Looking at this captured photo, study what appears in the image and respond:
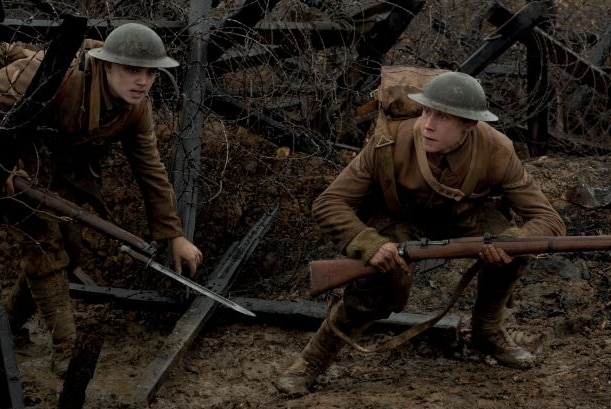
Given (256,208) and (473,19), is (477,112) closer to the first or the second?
(256,208)

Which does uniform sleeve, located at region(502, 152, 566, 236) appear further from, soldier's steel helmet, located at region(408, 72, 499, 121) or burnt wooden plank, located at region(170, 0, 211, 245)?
burnt wooden plank, located at region(170, 0, 211, 245)

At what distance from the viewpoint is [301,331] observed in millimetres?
5984

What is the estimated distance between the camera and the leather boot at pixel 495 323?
4922 millimetres

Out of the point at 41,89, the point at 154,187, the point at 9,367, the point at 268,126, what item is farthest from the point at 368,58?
the point at 9,367

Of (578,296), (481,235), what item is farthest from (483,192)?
(578,296)

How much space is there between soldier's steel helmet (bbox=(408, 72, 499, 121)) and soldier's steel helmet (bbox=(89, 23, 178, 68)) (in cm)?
136

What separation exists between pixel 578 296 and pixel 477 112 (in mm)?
1995

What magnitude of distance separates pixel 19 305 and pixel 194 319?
1093 mm

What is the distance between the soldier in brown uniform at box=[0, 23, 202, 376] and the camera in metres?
4.80

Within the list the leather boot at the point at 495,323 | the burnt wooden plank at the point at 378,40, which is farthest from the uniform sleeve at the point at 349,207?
the burnt wooden plank at the point at 378,40

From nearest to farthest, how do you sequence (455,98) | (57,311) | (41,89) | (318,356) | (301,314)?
1. (41,89)
2. (455,98)
3. (318,356)
4. (57,311)
5. (301,314)

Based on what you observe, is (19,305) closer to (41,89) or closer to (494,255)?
(41,89)

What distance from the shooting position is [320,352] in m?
5.08

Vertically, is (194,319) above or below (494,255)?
below
